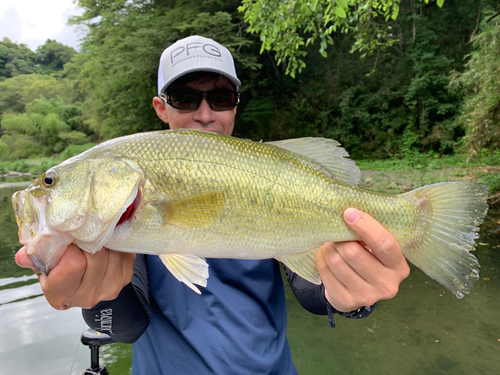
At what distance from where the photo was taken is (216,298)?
1.71 meters

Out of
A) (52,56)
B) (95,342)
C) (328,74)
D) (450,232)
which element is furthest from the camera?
(52,56)

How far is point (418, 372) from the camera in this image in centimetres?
305

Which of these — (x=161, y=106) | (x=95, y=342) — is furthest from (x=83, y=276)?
(x=161, y=106)

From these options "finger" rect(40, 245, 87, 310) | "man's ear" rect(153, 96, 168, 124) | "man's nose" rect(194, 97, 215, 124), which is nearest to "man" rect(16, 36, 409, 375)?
"finger" rect(40, 245, 87, 310)

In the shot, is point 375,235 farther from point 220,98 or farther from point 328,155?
point 220,98

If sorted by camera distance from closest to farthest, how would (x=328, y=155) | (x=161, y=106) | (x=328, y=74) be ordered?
1. (x=328, y=155)
2. (x=161, y=106)
3. (x=328, y=74)

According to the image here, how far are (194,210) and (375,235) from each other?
787 millimetres

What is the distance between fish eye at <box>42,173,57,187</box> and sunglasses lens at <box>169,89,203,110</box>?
137 centimetres

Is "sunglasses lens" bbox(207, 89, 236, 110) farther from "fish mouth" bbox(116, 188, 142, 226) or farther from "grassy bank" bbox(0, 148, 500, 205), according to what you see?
"grassy bank" bbox(0, 148, 500, 205)

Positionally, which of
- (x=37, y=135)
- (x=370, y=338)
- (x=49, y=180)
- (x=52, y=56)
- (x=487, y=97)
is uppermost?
(x=52, y=56)

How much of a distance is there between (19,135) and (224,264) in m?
47.5

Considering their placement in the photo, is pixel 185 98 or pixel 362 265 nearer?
pixel 362 265

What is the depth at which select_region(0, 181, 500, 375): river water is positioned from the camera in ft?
10.6

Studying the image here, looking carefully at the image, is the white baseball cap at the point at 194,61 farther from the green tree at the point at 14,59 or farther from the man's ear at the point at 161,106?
the green tree at the point at 14,59
